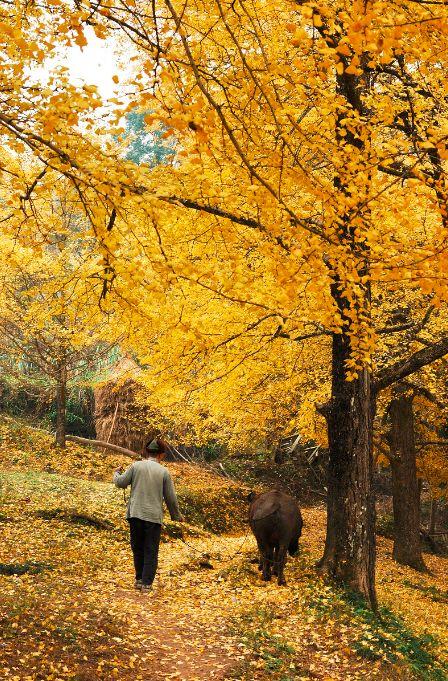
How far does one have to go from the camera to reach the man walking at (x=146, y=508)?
8.00 metres

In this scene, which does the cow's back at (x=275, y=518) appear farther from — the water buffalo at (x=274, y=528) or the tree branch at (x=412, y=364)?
the tree branch at (x=412, y=364)

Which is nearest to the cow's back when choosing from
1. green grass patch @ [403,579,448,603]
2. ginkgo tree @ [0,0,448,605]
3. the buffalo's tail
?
the buffalo's tail

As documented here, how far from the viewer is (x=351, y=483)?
30.6 ft

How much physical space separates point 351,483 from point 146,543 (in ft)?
9.62

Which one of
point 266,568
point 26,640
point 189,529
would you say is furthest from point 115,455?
point 26,640

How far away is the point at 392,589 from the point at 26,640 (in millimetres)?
8367

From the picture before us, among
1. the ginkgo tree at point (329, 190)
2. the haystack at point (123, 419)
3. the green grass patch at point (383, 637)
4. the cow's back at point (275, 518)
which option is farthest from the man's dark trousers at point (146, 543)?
the haystack at point (123, 419)

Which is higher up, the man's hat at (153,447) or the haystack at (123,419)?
the haystack at (123,419)

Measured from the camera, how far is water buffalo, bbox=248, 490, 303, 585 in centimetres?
1014

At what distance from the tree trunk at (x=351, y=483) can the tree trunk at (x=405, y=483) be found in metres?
7.24

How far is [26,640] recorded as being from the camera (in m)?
5.96

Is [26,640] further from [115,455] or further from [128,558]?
[115,455]

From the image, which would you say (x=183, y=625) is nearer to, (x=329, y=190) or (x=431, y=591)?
(x=329, y=190)

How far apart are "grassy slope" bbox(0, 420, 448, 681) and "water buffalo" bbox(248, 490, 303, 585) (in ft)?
1.08
